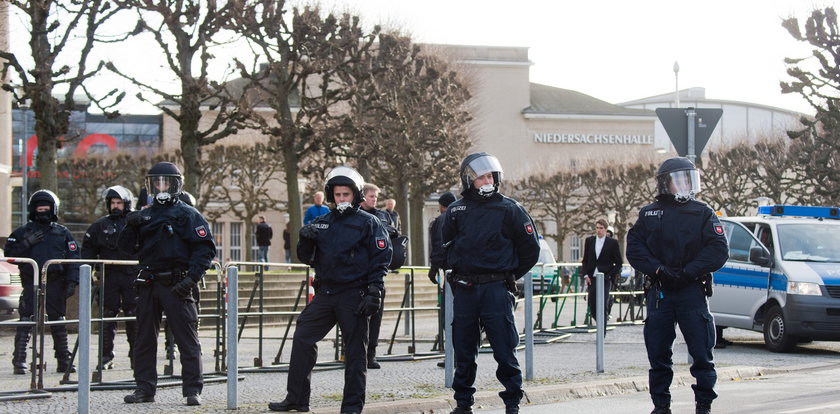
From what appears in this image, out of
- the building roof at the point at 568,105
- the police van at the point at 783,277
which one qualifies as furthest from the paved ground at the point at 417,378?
the building roof at the point at 568,105

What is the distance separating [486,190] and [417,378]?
3.61 m

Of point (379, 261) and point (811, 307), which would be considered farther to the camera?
point (811, 307)

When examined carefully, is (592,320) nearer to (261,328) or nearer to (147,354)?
(261,328)

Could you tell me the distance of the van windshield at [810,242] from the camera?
622 inches

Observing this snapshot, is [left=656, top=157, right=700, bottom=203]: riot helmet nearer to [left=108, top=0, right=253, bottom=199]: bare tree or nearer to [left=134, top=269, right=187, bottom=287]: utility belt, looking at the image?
[left=134, top=269, right=187, bottom=287]: utility belt

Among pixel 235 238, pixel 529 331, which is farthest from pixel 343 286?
pixel 235 238

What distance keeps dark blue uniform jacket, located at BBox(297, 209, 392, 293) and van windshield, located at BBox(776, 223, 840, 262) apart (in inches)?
334

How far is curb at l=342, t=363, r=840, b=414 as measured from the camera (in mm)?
9352

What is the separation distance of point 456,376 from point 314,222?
1521mm

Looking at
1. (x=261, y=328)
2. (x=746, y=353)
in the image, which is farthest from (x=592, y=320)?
(x=261, y=328)

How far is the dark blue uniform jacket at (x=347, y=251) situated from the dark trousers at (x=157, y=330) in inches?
44.0

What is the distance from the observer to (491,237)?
27.3 ft

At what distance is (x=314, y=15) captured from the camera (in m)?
29.1

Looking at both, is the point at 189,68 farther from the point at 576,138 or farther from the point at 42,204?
the point at 576,138
